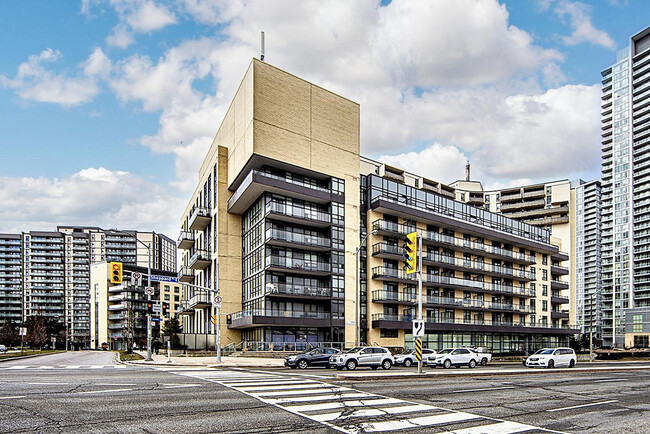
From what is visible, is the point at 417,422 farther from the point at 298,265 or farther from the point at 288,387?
the point at 298,265

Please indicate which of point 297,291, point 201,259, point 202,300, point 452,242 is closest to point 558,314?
point 452,242

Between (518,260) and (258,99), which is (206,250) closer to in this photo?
(258,99)

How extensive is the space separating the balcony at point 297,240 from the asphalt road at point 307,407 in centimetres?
3071

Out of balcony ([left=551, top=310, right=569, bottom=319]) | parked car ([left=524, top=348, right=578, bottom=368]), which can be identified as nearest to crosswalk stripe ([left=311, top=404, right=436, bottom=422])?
parked car ([left=524, top=348, right=578, bottom=368])

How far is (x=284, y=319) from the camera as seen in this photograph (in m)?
50.7

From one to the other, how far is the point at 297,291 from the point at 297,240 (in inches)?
199

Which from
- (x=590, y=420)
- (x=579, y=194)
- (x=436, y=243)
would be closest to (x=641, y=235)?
(x=579, y=194)

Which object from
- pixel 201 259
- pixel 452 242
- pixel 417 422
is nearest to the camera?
pixel 417 422

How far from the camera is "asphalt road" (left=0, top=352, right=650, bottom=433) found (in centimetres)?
1166

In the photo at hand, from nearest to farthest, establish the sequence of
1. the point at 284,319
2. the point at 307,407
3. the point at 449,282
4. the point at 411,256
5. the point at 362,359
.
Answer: the point at 307,407 < the point at 411,256 < the point at 362,359 < the point at 284,319 < the point at 449,282

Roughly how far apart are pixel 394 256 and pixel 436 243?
757 centimetres

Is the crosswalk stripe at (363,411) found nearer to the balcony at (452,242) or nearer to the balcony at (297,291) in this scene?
the balcony at (297,291)

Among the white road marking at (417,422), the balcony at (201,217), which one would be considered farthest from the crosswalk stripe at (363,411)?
the balcony at (201,217)

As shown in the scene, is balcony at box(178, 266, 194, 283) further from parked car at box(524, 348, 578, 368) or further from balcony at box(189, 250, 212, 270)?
parked car at box(524, 348, 578, 368)
